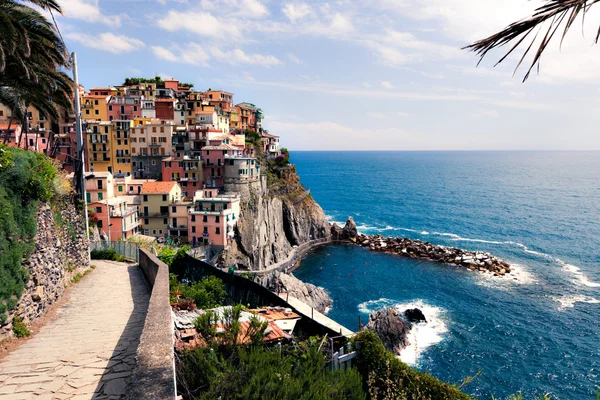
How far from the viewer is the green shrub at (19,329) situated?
957cm

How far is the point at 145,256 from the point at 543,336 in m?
39.6

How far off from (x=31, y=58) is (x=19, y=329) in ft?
40.3

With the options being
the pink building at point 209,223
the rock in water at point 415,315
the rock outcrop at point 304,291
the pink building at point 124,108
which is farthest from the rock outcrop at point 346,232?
the pink building at point 124,108

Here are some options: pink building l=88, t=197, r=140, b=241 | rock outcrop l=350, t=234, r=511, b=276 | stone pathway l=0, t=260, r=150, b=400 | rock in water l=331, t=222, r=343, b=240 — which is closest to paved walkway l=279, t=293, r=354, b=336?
stone pathway l=0, t=260, r=150, b=400

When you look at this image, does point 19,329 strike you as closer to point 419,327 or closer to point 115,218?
point 419,327

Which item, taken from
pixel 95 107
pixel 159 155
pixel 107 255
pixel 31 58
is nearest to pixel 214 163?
pixel 159 155

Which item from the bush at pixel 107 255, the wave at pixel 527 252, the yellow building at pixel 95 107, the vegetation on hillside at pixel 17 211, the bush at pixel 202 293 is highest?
the yellow building at pixel 95 107

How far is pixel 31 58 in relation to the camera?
16.5 m

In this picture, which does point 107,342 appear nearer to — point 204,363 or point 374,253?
point 204,363

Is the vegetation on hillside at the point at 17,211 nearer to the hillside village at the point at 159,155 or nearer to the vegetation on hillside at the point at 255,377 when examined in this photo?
the vegetation on hillside at the point at 255,377

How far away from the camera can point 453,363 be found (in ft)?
113

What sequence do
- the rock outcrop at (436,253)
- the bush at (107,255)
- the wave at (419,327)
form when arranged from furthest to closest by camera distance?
Answer: the rock outcrop at (436,253) < the wave at (419,327) < the bush at (107,255)

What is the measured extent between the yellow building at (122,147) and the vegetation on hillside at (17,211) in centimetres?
6275

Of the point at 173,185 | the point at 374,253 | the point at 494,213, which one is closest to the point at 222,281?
the point at 173,185
